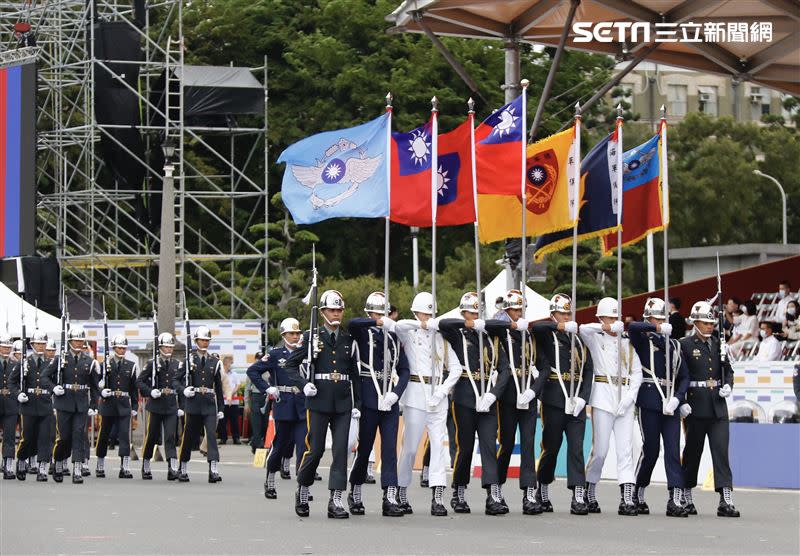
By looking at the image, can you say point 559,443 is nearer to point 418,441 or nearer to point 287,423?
point 418,441

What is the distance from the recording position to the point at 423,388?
53.5ft

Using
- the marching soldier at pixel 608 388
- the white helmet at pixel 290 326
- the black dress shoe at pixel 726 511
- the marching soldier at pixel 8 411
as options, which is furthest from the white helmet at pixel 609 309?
the marching soldier at pixel 8 411

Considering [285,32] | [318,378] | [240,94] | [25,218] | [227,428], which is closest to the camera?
[318,378]

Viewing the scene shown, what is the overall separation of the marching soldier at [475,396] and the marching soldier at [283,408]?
204cm

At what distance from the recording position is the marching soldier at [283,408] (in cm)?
1842

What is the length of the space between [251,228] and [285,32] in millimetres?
8529

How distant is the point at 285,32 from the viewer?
165ft

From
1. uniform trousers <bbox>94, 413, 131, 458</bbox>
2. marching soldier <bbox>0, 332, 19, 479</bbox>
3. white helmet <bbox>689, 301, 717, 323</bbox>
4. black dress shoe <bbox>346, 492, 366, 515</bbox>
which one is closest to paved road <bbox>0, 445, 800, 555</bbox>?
black dress shoe <bbox>346, 492, 366, 515</bbox>

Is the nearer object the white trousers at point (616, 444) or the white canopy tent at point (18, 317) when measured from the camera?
the white trousers at point (616, 444)

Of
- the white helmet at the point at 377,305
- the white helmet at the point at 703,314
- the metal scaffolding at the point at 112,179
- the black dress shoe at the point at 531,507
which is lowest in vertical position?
the black dress shoe at the point at 531,507

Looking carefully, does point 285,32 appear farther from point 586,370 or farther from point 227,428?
point 586,370

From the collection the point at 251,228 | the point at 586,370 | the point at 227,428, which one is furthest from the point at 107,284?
the point at 586,370

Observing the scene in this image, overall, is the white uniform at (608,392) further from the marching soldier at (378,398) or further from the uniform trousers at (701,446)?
the marching soldier at (378,398)

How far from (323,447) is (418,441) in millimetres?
925
